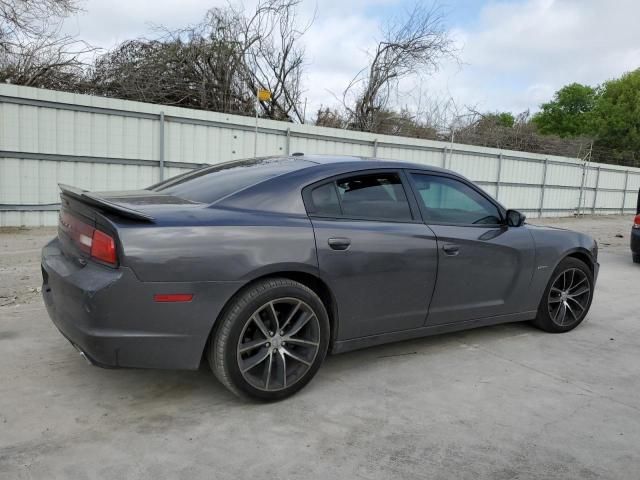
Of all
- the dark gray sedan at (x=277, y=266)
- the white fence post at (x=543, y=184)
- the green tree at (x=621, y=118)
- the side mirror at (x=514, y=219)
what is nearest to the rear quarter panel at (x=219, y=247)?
the dark gray sedan at (x=277, y=266)

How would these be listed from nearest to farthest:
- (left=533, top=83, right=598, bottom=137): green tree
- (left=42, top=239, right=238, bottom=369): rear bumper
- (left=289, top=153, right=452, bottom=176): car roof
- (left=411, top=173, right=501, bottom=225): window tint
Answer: (left=42, top=239, right=238, bottom=369): rear bumper < (left=289, top=153, right=452, bottom=176): car roof < (left=411, top=173, right=501, bottom=225): window tint < (left=533, top=83, right=598, bottom=137): green tree

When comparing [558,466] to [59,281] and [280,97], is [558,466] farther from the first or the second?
[280,97]

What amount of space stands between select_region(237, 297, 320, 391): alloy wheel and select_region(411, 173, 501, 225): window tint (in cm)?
124

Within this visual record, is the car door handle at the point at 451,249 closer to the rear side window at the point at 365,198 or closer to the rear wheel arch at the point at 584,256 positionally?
the rear side window at the point at 365,198

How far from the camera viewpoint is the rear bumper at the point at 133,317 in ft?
8.80

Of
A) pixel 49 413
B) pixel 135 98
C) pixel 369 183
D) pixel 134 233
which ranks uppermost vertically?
pixel 135 98

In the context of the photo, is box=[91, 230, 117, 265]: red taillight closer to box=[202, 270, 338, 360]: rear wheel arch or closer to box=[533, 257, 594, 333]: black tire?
box=[202, 270, 338, 360]: rear wheel arch

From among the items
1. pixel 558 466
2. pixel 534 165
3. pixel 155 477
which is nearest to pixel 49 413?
pixel 155 477

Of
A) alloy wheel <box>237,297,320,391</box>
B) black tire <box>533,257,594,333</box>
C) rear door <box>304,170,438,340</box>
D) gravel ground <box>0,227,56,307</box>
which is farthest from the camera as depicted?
gravel ground <box>0,227,56,307</box>

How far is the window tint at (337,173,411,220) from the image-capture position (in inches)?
138

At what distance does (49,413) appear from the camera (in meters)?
2.92

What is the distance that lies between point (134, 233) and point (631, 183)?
2511 centimetres

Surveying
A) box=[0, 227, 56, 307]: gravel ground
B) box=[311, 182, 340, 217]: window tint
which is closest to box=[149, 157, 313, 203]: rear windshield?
box=[311, 182, 340, 217]: window tint

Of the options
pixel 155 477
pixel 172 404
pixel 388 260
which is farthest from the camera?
pixel 388 260
